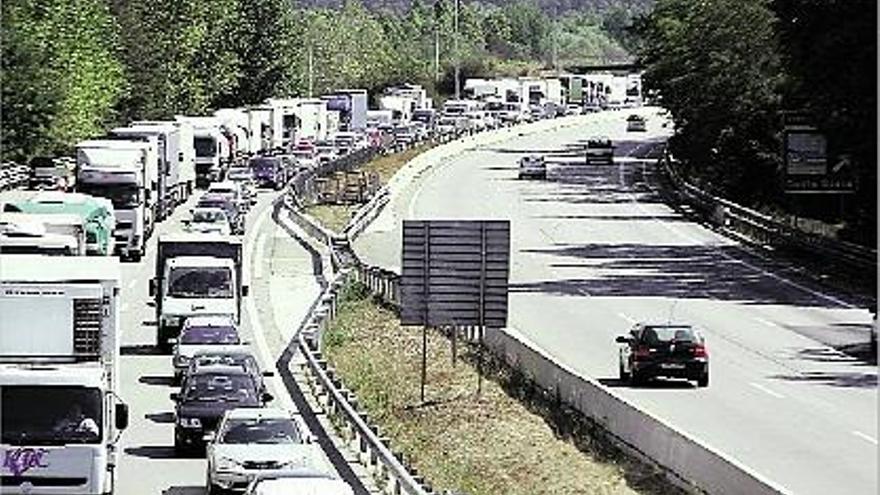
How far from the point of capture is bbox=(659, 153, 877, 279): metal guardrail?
2608 inches

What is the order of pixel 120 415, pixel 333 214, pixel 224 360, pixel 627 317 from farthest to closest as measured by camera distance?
pixel 333 214 < pixel 627 317 < pixel 224 360 < pixel 120 415

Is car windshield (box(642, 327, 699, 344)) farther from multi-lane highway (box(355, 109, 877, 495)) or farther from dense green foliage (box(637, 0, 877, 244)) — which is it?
dense green foliage (box(637, 0, 877, 244))

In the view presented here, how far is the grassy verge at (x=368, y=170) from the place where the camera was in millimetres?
91225

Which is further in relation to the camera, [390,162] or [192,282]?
[390,162]

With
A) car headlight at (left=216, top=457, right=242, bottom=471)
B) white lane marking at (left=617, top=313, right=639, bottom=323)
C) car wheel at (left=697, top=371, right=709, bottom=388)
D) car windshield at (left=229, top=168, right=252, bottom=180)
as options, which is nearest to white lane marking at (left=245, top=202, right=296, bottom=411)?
car wheel at (left=697, top=371, right=709, bottom=388)

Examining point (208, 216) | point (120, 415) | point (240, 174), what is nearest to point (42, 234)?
point (120, 415)

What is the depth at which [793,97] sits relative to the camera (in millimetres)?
71688

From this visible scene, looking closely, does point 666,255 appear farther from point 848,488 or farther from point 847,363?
point 848,488

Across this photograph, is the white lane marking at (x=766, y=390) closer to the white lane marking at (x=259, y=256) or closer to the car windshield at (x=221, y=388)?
the car windshield at (x=221, y=388)

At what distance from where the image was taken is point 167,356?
49812 mm

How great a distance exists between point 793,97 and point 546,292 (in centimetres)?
1268

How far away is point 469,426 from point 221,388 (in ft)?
13.7

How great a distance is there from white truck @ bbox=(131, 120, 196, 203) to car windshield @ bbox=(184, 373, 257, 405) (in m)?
50.0

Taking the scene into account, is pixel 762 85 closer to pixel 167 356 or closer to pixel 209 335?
pixel 167 356
